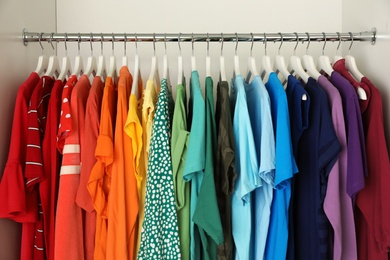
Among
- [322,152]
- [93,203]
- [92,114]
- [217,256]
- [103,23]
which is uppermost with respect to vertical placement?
[103,23]

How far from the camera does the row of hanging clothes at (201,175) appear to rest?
1.41 m

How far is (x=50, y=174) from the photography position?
150cm

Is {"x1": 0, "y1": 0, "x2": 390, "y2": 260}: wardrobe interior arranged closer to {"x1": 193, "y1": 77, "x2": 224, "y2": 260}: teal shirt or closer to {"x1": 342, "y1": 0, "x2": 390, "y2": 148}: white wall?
{"x1": 342, "y1": 0, "x2": 390, "y2": 148}: white wall

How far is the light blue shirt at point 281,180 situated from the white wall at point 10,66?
0.86 m

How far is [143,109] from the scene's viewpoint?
1474mm

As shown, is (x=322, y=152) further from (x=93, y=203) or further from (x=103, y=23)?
(x=103, y=23)

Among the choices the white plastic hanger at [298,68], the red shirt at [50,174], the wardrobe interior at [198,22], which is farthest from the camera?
the wardrobe interior at [198,22]

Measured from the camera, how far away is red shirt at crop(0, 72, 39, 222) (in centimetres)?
141

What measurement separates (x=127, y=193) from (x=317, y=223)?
0.60 m

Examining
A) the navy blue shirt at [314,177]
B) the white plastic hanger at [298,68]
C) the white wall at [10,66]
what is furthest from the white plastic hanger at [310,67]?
the white wall at [10,66]

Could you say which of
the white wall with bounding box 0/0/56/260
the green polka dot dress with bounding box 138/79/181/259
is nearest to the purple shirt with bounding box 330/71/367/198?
the green polka dot dress with bounding box 138/79/181/259

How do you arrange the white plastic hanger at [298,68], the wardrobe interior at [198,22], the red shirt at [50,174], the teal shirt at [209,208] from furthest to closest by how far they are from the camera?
1. the wardrobe interior at [198,22]
2. the white plastic hanger at [298,68]
3. the red shirt at [50,174]
4. the teal shirt at [209,208]

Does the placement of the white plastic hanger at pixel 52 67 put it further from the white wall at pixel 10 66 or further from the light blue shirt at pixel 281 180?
the light blue shirt at pixel 281 180

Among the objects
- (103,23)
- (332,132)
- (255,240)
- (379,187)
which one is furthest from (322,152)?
(103,23)
